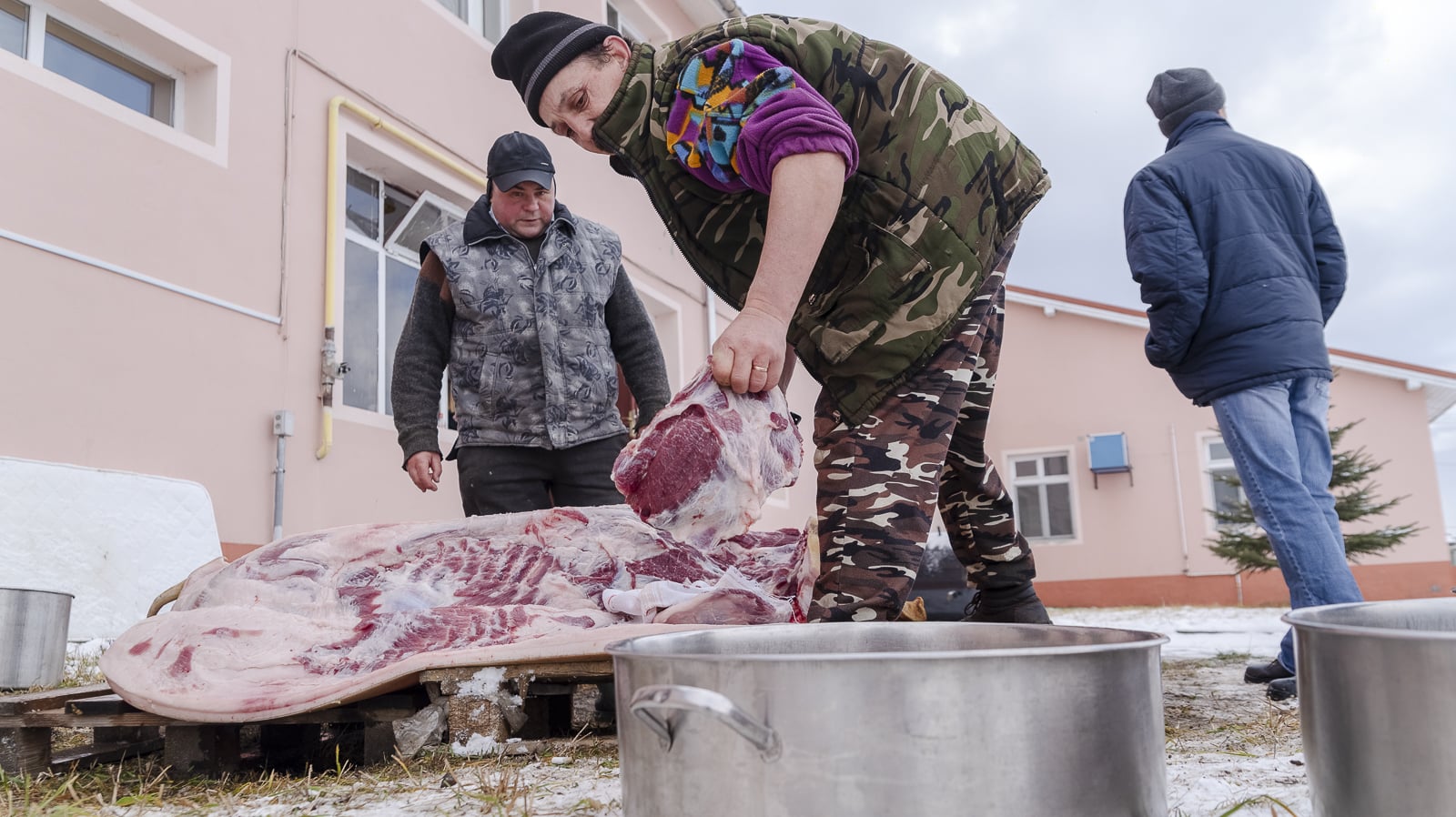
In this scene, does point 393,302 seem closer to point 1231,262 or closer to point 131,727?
point 131,727

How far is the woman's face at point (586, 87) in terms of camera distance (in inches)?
92.0

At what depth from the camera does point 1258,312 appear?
356 centimetres

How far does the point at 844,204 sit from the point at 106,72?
494cm

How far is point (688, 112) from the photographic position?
87.8 inches

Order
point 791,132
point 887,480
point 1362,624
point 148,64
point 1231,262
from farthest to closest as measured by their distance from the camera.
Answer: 1. point 148,64
2. point 1231,262
3. point 887,480
4. point 791,132
5. point 1362,624

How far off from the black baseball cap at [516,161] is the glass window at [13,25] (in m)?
2.80

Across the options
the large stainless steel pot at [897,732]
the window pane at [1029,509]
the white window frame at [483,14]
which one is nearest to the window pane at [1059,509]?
the window pane at [1029,509]

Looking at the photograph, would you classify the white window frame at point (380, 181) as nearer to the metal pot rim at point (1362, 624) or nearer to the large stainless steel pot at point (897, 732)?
the large stainless steel pot at point (897, 732)

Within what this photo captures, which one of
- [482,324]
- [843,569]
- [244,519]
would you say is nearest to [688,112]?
[843,569]

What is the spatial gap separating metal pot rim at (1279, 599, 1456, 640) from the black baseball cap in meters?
3.29

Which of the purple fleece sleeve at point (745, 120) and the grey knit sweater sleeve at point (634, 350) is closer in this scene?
the purple fleece sleeve at point (745, 120)

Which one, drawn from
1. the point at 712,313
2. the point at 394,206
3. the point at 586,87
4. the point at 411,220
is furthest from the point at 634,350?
the point at 712,313

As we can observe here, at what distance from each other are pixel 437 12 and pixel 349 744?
6418 mm

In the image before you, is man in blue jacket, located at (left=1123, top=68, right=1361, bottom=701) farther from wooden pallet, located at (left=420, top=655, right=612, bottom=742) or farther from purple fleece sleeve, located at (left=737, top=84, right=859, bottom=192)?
wooden pallet, located at (left=420, top=655, right=612, bottom=742)
